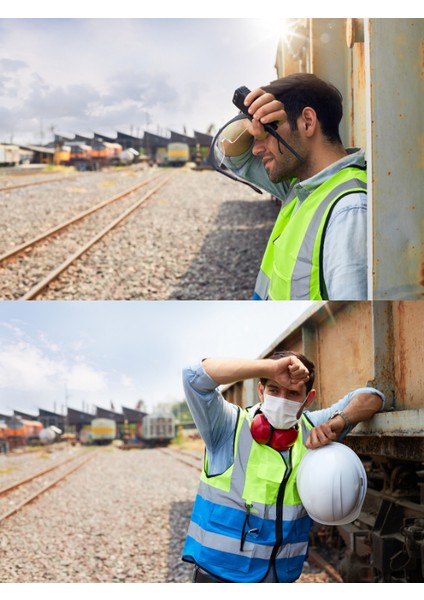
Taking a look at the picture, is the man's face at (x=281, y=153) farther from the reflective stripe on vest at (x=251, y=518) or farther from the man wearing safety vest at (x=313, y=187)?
the reflective stripe on vest at (x=251, y=518)

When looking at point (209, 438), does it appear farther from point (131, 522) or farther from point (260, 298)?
point (131, 522)

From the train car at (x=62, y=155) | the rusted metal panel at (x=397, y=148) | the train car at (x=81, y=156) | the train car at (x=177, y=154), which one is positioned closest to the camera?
the rusted metal panel at (x=397, y=148)

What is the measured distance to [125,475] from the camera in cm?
1179

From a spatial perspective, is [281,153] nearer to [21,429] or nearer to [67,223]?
[21,429]

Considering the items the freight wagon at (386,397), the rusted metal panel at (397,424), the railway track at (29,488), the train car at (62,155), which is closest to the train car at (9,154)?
the train car at (62,155)

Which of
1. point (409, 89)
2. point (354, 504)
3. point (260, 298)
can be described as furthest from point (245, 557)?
point (409, 89)

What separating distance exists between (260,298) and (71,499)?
682 centimetres

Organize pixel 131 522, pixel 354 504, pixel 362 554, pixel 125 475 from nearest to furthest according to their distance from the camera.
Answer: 1. pixel 354 504
2. pixel 362 554
3. pixel 131 522
4. pixel 125 475

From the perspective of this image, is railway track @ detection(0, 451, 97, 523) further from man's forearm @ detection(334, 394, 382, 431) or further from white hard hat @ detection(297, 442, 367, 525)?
man's forearm @ detection(334, 394, 382, 431)

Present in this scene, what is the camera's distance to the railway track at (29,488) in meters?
7.39

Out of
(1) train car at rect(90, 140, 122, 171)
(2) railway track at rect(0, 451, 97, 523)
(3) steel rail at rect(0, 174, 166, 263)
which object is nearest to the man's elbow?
(1) train car at rect(90, 140, 122, 171)

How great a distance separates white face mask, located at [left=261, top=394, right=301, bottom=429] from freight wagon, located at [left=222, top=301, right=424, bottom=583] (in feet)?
1.02

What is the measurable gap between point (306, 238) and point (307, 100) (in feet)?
1.73

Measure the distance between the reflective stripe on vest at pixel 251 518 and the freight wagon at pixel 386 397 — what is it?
0.37 m
